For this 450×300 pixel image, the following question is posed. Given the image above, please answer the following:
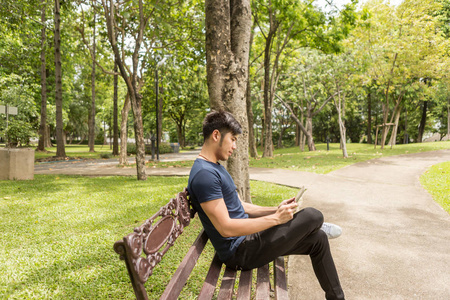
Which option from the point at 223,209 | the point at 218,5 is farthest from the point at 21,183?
the point at 223,209

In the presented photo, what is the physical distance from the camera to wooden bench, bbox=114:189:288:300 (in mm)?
1475

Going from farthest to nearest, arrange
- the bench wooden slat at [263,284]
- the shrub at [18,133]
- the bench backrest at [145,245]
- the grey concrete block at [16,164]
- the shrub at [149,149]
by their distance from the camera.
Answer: the shrub at [149,149] < the shrub at [18,133] < the grey concrete block at [16,164] < the bench wooden slat at [263,284] < the bench backrest at [145,245]

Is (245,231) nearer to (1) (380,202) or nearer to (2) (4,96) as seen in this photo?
(1) (380,202)

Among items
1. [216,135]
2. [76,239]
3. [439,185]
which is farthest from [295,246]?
[439,185]

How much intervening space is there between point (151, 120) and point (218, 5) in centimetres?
3809

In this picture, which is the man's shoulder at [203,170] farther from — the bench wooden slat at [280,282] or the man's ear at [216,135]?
the bench wooden slat at [280,282]

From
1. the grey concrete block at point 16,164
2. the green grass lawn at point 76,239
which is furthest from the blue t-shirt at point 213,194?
the grey concrete block at point 16,164

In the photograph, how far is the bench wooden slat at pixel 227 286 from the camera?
204 cm

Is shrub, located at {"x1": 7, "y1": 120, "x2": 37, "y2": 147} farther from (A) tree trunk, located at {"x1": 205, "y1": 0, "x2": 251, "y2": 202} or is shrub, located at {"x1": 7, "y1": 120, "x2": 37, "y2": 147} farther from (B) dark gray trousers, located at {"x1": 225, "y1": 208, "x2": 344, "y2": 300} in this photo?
→ (B) dark gray trousers, located at {"x1": 225, "y1": 208, "x2": 344, "y2": 300}

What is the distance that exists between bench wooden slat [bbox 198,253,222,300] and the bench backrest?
414mm

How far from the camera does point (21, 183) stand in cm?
838

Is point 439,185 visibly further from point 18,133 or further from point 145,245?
point 18,133

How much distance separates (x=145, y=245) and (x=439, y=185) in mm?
9016

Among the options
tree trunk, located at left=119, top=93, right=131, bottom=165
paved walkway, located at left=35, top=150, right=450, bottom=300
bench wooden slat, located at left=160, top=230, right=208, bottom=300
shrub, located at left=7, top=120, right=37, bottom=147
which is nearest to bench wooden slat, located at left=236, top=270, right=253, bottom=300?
bench wooden slat, located at left=160, top=230, right=208, bottom=300
